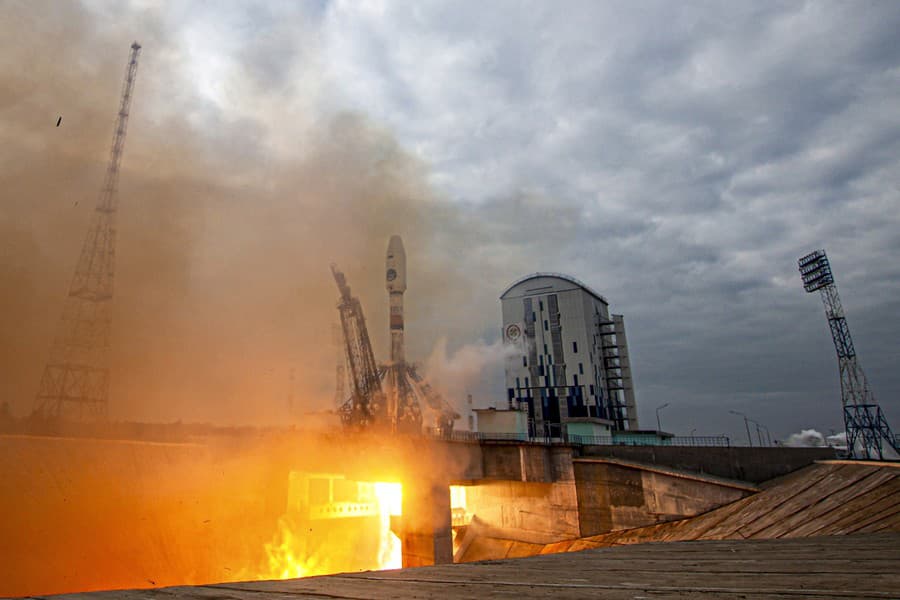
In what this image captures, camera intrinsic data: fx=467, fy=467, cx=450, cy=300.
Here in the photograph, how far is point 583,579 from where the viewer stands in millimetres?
5055

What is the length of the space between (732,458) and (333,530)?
1534 inches

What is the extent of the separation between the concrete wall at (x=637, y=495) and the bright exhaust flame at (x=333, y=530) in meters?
16.9

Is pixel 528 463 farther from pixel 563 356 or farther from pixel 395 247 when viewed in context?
pixel 563 356

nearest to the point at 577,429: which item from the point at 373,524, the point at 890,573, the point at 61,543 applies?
the point at 373,524

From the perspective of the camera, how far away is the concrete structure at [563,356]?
238ft

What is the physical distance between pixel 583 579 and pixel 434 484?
34.5 m

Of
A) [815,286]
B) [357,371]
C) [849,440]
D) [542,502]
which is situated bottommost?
Result: [542,502]

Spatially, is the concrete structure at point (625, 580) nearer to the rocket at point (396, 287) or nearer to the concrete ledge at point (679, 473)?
the concrete ledge at point (679, 473)

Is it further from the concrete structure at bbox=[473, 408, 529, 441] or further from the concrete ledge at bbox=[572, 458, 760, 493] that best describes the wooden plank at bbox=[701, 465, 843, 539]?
the concrete structure at bbox=[473, 408, 529, 441]

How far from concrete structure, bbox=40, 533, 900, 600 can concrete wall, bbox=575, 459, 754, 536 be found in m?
27.1

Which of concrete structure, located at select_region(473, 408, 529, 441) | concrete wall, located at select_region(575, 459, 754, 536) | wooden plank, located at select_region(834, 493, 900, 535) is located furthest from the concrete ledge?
concrete structure, located at select_region(473, 408, 529, 441)

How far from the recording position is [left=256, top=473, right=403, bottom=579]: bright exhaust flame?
4422cm

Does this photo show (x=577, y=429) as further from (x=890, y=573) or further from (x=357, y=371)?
(x=890, y=573)

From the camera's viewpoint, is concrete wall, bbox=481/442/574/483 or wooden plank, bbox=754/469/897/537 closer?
wooden plank, bbox=754/469/897/537
